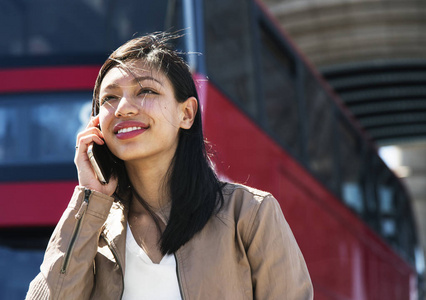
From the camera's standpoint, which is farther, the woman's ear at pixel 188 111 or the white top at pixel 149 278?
the woman's ear at pixel 188 111

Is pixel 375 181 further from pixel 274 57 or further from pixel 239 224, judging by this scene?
pixel 239 224

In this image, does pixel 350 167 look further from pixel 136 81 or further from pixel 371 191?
pixel 136 81

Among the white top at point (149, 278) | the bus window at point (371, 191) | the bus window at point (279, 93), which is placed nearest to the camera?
the white top at point (149, 278)

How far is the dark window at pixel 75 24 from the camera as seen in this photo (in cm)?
415

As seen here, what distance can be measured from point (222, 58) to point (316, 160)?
6.37 feet

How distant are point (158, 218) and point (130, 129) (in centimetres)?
22

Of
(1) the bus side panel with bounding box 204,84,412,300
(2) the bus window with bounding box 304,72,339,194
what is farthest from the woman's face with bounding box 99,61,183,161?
(2) the bus window with bounding box 304,72,339,194

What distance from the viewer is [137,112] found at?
1758 millimetres

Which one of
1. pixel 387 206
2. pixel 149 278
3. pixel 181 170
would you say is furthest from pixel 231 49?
pixel 387 206

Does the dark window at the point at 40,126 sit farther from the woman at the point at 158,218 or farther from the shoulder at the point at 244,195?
the shoulder at the point at 244,195

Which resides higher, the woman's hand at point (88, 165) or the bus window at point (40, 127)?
the bus window at point (40, 127)

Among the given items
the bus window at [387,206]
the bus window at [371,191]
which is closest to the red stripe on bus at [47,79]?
the bus window at [371,191]

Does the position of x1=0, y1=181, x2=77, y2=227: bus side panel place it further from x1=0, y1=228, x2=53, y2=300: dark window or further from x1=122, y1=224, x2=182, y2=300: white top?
x1=122, y1=224, x2=182, y2=300: white top

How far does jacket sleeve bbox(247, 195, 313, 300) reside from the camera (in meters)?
1.63
